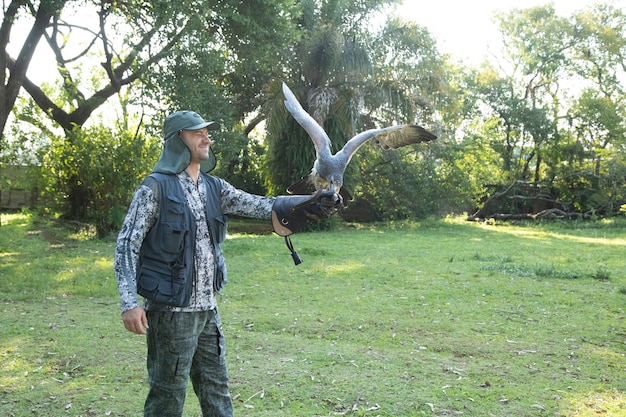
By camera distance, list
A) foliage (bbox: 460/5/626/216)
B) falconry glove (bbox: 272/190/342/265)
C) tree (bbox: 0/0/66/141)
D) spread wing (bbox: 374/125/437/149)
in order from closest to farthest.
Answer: falconry glove (bbox: 272/190/342/265)
spread wing (bbox: 374/125/437/149)
tree (bbox: 0/0/66/141)
foliage (bbox: 460/5/626/216)

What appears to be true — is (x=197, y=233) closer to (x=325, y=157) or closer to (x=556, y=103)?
(x=325, y=157)

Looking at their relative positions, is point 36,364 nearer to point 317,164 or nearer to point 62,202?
point 317,164

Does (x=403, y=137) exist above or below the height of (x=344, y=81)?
below

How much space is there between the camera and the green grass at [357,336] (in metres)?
4.55

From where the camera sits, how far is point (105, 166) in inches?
542

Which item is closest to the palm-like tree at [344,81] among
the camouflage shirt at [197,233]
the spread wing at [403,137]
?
the spread wing at [403,137]

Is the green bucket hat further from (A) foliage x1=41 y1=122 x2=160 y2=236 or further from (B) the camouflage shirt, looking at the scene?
(A) foliage x1=41 y1=122 x2=160 y2=236

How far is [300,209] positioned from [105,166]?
37.2 feet

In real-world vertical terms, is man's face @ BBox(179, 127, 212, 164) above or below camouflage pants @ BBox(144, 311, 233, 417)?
above

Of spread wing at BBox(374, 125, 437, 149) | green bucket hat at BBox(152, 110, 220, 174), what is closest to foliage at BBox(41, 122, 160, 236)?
spread wing at BBox(374, 125, 437, 149)

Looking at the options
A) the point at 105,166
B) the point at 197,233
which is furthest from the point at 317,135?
the point at 105,166

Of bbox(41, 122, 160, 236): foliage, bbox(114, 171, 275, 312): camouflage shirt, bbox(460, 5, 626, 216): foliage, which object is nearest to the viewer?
bbox(114, 171, 275, 312): camouflage shirt

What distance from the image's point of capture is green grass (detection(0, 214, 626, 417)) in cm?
455

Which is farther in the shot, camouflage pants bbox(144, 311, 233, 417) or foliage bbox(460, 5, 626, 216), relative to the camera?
foliage bbox(460, 5, 626, 216)
